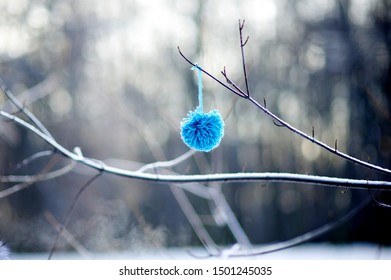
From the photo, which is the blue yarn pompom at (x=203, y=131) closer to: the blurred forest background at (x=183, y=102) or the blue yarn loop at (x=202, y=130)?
the blue yarn loop at (x=202, y=130)

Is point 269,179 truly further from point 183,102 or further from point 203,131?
point 183,102

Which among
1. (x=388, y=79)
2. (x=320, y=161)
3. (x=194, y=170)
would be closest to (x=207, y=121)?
(x=388, y=79)

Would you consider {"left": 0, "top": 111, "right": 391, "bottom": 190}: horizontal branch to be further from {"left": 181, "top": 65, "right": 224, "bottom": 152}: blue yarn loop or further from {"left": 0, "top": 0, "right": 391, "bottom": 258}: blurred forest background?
{"left": 0, "top": 0, "right": 391, "bottom": 258}: blurred forest background

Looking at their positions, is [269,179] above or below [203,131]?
below

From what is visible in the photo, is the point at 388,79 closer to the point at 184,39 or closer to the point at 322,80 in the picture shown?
the point at 322,80

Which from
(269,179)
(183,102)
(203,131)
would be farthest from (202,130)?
(183,102)

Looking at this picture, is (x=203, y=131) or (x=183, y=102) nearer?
(x=203, y=131)

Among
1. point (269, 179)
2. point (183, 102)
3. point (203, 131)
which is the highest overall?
point (183, 102)

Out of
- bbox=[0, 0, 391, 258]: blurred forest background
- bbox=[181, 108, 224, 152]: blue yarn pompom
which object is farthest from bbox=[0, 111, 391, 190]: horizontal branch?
bbox=[0, 0, 391, 258]: blurred forest background
